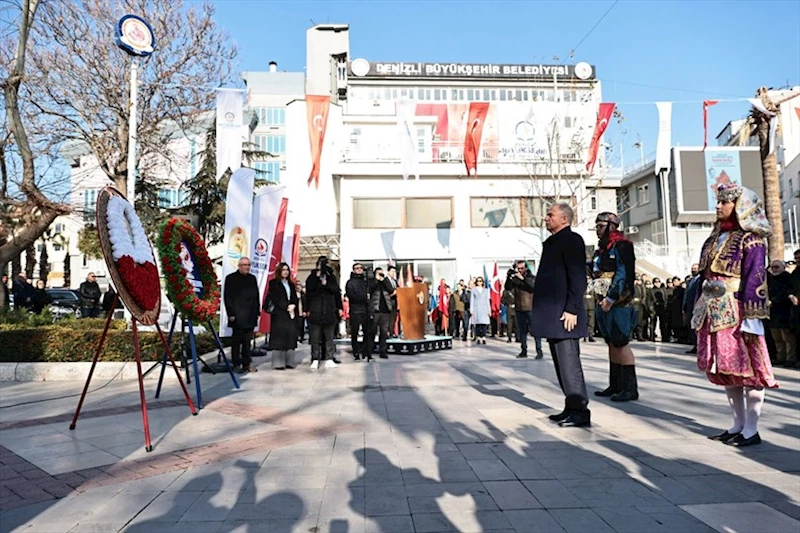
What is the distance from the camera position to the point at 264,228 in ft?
42.1

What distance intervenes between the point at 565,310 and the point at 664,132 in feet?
56.1

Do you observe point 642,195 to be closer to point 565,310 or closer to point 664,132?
point 664,132

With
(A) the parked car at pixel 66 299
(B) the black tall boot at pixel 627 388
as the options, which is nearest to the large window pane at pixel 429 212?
(A) the parked car at pixel 66 299

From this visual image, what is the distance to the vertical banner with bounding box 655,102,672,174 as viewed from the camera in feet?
60.9

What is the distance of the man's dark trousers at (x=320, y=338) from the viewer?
9609 mm

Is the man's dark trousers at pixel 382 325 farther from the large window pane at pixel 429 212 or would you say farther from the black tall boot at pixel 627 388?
the large window pane at pixel 429 212

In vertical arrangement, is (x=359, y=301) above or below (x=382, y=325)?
above

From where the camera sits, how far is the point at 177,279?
6.21 metres

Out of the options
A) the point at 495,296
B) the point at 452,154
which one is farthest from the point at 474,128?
the point at 495,296

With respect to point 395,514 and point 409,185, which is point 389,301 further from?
point 409,185

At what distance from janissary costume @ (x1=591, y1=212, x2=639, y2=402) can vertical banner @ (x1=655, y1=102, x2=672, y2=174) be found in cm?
1503

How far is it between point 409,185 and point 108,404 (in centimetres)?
2406

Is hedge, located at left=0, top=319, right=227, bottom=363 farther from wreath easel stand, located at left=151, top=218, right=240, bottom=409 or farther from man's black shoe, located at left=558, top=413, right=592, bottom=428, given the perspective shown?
man's black shoe, located at left=558, top=413, right=592, bottom=428

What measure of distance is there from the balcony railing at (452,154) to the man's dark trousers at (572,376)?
25.0 m
